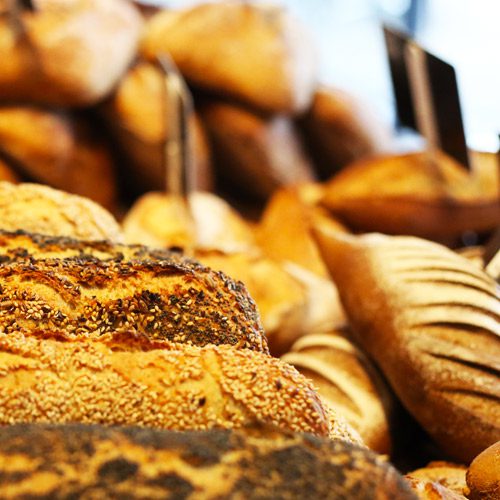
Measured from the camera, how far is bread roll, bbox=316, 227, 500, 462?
49.1 inches

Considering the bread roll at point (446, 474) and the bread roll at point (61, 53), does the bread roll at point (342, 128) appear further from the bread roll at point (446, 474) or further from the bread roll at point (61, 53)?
the bread roll at point (446, 474)

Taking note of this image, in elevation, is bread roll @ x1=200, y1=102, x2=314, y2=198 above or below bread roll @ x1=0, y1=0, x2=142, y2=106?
below

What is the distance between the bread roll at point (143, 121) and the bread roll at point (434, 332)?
3.38 ft

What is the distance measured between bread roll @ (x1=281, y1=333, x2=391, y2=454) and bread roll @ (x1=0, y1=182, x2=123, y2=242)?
1.56ft

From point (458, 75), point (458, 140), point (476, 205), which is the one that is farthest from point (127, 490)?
point (476, 205)

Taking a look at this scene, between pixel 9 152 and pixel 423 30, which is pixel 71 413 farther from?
pixel 423 30

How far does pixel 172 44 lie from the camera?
8.25 feet

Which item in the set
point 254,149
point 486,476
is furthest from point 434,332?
point 254,149

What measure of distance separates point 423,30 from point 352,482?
3115 mm

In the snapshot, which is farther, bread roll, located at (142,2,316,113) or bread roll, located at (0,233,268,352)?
bread roll, located at (142,2,316,113)

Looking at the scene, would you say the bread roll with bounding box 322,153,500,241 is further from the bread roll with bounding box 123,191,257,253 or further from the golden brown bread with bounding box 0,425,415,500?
the golden brown bread with bounding box 0,425,415,500

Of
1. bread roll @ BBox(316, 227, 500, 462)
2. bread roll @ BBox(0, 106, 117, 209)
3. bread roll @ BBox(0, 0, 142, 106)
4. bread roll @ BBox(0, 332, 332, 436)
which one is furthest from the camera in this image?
bread roll @ BBox(0, 106, 117, 209)

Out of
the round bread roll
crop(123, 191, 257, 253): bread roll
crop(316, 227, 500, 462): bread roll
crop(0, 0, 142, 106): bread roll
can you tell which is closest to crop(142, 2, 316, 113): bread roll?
crop(0, 0, 142, 106): bread roll

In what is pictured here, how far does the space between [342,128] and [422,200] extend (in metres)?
0.57
